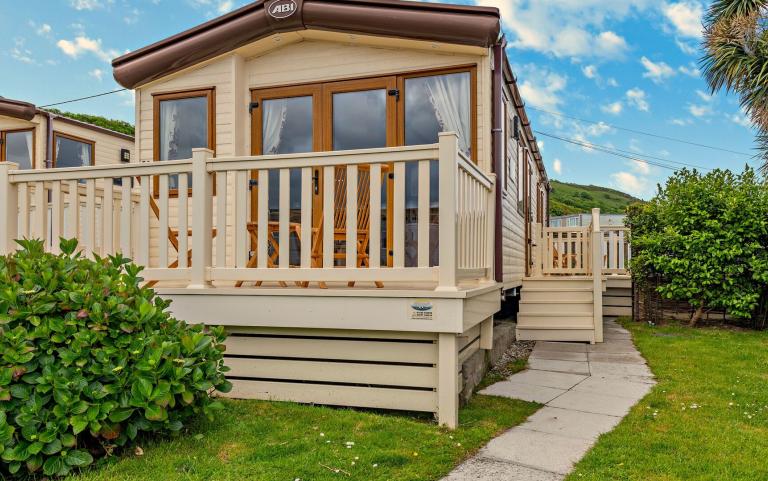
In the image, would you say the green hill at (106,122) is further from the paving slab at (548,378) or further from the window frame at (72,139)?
the paving slab at (548,378)

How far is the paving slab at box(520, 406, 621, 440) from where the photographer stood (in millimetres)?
3410

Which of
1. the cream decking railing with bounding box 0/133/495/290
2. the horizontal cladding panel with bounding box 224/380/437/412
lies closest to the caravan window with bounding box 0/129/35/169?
the cream decking railing with bounding box 0/133/495/290

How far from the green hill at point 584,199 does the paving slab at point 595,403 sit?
23796 mm

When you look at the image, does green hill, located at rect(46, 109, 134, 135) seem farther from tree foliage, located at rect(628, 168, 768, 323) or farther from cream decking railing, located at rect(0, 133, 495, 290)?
tree foliage, located at rect(628, 168, 768, 323)

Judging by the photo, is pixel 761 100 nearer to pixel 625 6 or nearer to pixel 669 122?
pixel 625 6

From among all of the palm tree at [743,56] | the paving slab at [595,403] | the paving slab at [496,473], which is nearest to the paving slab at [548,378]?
the paving slab at [595,403]

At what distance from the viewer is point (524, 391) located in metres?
4.49

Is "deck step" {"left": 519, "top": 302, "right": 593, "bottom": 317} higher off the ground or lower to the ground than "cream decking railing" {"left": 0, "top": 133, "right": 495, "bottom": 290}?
lower

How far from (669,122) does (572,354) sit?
37413 mm

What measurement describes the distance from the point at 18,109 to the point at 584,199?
31.8m

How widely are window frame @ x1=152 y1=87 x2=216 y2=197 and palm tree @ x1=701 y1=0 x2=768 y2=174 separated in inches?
486

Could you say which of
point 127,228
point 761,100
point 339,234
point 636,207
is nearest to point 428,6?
point 339,234

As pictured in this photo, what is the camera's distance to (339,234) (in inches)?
177

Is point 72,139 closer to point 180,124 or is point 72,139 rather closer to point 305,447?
point 180,124
